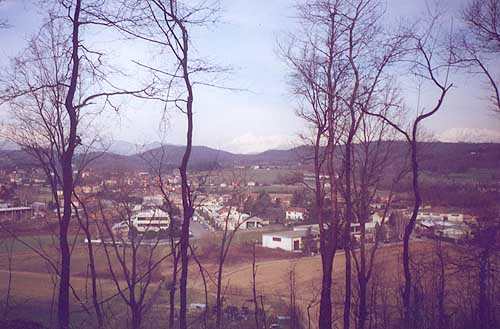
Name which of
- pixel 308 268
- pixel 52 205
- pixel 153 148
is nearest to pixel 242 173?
pixel 153 148

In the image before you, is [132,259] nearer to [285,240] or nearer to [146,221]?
[146,221]

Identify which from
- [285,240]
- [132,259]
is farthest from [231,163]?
[285,240]

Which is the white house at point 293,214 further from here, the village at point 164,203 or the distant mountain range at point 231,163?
the distant mountain range at point 231,163

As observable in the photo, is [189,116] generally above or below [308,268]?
above

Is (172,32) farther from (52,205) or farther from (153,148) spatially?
(52,205)

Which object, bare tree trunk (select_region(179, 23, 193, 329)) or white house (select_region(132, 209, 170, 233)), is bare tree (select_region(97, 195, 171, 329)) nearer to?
white house (select_region(132, 209, 170, 233))

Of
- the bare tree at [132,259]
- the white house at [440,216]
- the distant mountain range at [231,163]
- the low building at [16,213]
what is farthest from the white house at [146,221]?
the white house at [440,216]
